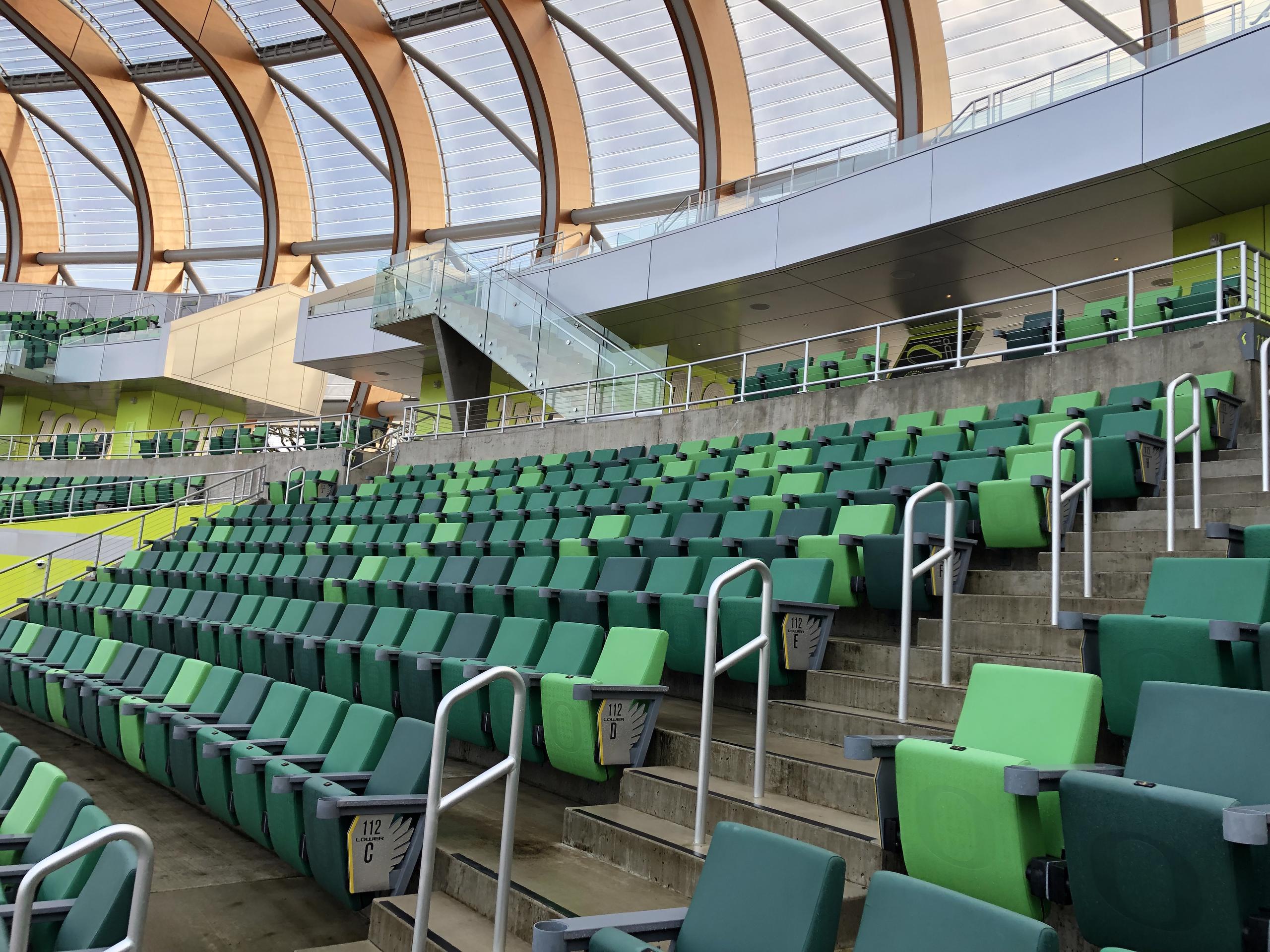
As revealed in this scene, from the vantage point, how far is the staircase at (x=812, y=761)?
3.01 metres

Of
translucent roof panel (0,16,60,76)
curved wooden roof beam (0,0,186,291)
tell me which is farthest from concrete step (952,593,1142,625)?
translucent roof panel (0,16,60,76)

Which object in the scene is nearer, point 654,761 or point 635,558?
point 654,761

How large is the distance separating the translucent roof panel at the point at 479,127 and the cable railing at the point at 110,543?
10.5m

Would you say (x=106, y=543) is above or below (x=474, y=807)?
above

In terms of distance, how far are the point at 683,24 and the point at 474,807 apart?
15.9 metres

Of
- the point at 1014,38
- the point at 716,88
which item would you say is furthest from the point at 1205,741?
the point at 716,88

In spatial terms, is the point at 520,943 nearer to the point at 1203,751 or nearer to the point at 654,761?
the point at 654,761

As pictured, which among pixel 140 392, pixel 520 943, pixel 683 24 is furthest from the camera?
pixel 140 392

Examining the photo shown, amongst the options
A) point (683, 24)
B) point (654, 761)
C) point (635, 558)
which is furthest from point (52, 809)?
point (683, 24)

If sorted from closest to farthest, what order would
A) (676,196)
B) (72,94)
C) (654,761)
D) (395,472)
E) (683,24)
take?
(654,761) < (395,472) < (683,24) < (676,196) < (72,94)

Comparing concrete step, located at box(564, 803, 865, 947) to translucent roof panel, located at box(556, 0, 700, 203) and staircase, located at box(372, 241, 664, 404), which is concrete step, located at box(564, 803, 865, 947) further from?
translucent roof panel, located at box(556, 0, 700, 203)

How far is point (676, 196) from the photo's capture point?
22.2 meters

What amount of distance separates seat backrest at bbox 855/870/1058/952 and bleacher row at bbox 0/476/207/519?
16052 mm

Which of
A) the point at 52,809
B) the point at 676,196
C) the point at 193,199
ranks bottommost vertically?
the point at 52,809
